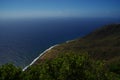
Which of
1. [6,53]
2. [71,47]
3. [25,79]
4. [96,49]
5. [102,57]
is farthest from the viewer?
[6,53]

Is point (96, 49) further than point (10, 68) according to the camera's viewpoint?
Yes

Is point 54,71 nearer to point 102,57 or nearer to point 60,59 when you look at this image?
point 60,59

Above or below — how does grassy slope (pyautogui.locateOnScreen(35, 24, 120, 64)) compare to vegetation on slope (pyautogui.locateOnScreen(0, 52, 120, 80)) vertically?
below

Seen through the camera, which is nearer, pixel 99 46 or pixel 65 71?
pixel 65 71

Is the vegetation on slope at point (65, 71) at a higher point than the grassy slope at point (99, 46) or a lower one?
higher

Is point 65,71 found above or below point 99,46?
above

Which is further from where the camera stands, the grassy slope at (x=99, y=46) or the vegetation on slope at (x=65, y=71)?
the grassy slope at (x=99, y=46)

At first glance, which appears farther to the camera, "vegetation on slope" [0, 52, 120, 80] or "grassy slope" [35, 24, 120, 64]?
"grassy slope" [35, 24, 120, 64]

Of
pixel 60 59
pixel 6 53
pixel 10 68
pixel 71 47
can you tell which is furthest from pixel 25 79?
pixel 6 53
